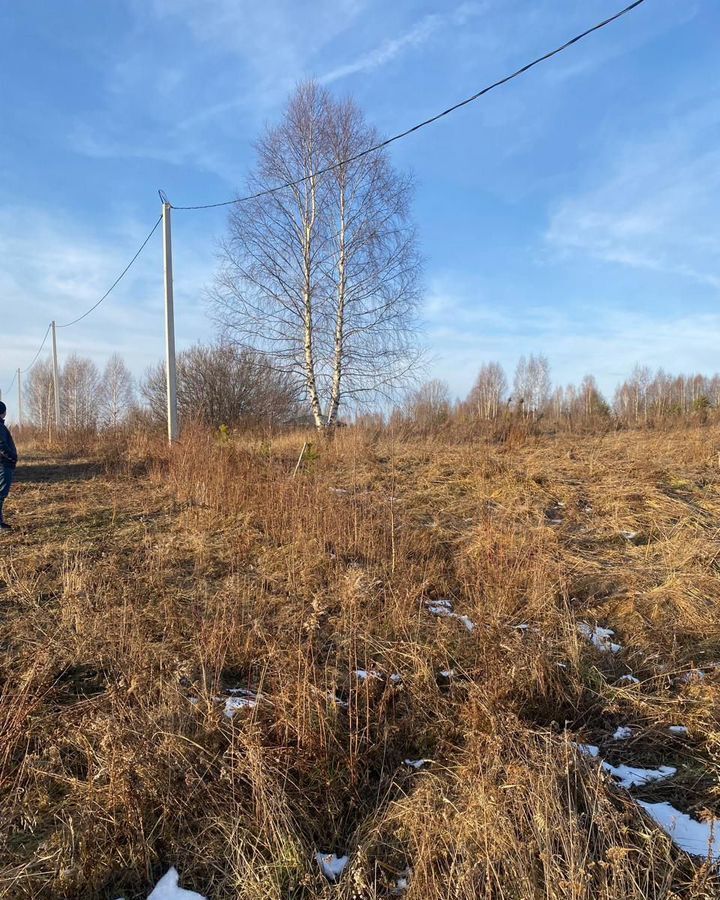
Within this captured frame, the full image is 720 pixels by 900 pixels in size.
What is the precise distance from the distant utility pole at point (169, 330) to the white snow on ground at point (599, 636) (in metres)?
8.82

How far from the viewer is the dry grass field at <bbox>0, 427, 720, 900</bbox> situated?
5.72 ft

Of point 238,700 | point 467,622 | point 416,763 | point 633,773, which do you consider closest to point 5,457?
Answer: point 238,700

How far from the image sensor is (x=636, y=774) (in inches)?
87.0

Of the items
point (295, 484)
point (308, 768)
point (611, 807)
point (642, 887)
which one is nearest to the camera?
point (642, 887)

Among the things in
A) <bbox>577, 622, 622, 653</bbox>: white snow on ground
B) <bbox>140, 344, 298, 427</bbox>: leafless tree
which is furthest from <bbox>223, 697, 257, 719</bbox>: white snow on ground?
<bbox>140, 344, 298, 427</bbox>: leafless tree

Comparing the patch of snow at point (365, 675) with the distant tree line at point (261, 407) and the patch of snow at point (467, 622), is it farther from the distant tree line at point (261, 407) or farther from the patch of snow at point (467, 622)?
the distant tree line at point (261, 407)

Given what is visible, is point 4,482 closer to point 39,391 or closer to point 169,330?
point 169,330

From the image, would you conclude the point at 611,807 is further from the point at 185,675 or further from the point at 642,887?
the point at 185,675

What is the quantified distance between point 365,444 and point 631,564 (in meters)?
5.84

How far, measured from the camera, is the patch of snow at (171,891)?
5.66ft

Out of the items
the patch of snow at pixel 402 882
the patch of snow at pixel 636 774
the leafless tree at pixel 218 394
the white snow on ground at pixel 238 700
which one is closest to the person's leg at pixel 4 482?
the white snow on ground at pixel 238 700

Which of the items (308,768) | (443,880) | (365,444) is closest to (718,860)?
(443,880)

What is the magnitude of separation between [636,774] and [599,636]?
1245 mm

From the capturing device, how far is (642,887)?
5.16ft
